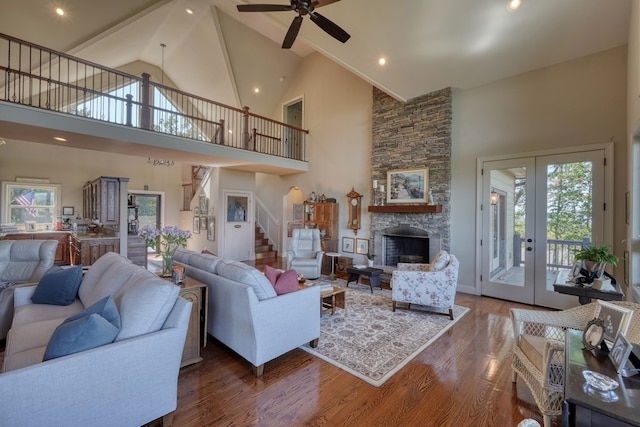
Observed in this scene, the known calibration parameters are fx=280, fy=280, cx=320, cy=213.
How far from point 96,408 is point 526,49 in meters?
6.24

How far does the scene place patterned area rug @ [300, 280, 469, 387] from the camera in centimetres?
267

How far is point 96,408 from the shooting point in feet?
5.01

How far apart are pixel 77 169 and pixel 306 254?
738 cm

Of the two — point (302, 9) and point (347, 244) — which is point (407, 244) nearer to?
point (347, 244)

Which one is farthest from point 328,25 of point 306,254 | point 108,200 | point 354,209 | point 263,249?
point 263,249

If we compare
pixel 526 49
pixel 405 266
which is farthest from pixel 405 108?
pixel 405 266

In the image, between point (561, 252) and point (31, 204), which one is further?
point (31, 204)

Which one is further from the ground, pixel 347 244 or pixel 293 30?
pixel 293 30

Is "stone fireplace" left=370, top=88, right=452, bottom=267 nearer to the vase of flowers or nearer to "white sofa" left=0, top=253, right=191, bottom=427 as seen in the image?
the vase of flowers

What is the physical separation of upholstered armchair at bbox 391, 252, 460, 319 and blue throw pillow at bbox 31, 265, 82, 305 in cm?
377

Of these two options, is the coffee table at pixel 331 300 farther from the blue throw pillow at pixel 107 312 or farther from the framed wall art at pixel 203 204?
the framed wall art at pixel 203 204

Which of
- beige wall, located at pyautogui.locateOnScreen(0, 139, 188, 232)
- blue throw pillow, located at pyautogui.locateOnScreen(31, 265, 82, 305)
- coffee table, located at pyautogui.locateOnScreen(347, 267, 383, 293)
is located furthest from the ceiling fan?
beige wall, located at pyautogui.locateOnScreen(0, 139, 188, 232)

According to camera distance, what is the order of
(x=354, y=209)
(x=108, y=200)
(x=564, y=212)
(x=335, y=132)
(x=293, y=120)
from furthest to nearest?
(x=293, y=120), (x=335, y=132), (x=354, y=209), (x=108, y=200), (x=564, y=212)

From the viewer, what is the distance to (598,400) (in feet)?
3.63
